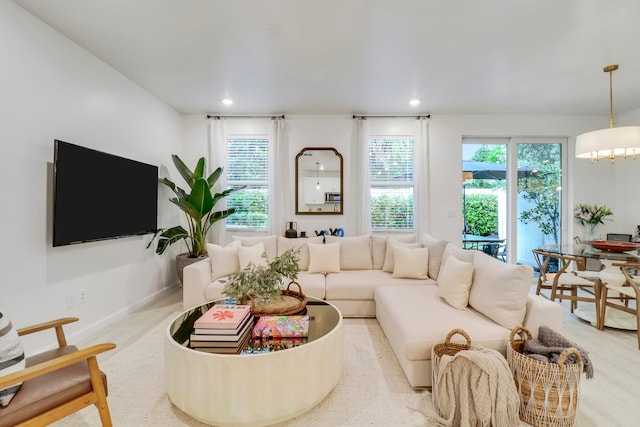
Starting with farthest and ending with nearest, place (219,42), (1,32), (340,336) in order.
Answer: (219,42), (1,32), (340,336)

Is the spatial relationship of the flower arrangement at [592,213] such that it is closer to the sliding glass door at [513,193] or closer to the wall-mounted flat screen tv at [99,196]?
the sliding glass door at [513,193]

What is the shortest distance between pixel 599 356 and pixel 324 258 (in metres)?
2.58

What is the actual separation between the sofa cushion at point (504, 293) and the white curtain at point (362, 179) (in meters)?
2.30

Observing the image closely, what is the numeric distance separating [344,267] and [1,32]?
3603 mm

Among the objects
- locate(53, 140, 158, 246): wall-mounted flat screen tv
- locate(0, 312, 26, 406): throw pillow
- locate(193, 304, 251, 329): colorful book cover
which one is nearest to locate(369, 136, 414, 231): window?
locate(193, 304, 251, 329): colorful book cover

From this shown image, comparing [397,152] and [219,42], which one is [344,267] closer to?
[397,152]

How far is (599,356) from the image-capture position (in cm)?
234

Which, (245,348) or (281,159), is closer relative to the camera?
(245,348)

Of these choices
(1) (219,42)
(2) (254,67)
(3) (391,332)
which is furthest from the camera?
(2) (254,67)

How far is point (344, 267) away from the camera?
3.65 metres

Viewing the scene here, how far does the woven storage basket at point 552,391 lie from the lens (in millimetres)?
1528

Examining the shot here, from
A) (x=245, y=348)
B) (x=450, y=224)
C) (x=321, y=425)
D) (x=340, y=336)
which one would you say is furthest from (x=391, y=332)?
(x=450, y=224)

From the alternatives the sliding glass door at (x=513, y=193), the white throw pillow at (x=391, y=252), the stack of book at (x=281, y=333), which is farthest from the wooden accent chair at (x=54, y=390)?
the sliding glass door at (x=513, y=193)

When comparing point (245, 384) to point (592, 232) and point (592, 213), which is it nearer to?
point (592, 213)
